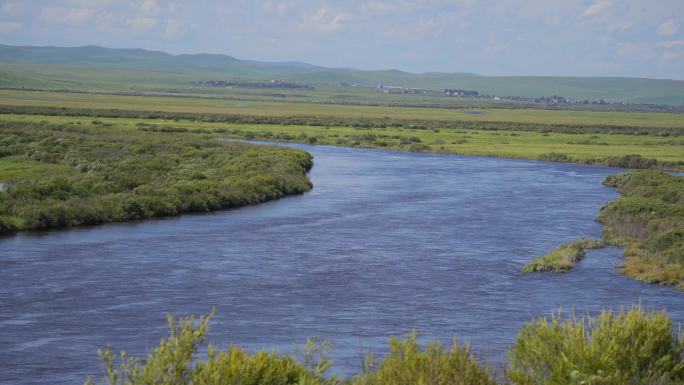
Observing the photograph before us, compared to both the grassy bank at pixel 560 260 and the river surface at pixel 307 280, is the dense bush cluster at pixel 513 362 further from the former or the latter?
the grassy bank at pixel 560 260

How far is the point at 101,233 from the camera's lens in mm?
37094

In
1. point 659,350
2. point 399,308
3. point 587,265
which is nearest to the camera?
point 659,350

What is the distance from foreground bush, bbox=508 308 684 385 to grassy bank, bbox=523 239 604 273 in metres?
16.8

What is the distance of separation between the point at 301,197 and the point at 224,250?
1611 cm

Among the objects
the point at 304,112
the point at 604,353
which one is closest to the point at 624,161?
the point at 604,353

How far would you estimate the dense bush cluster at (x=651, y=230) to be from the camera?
31438 mm

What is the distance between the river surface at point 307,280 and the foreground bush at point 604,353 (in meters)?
5.88

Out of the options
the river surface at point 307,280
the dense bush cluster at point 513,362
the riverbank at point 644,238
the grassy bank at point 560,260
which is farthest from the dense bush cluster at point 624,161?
the dense bush cluster at point 513,362

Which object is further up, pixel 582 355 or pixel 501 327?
pixel 582 355

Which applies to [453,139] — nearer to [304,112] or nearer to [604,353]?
[304,112]

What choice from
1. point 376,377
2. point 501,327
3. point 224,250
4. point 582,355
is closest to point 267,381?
point 376,377

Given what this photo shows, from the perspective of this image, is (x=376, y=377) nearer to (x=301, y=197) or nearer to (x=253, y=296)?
(x=253, y=296)

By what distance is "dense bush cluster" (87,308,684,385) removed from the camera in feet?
41.9

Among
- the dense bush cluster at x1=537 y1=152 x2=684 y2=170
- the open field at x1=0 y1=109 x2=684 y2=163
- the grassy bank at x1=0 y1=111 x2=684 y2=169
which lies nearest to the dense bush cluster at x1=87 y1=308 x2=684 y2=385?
the dense bush cluster at x1=537 y1=152 x2=684 y2=170
